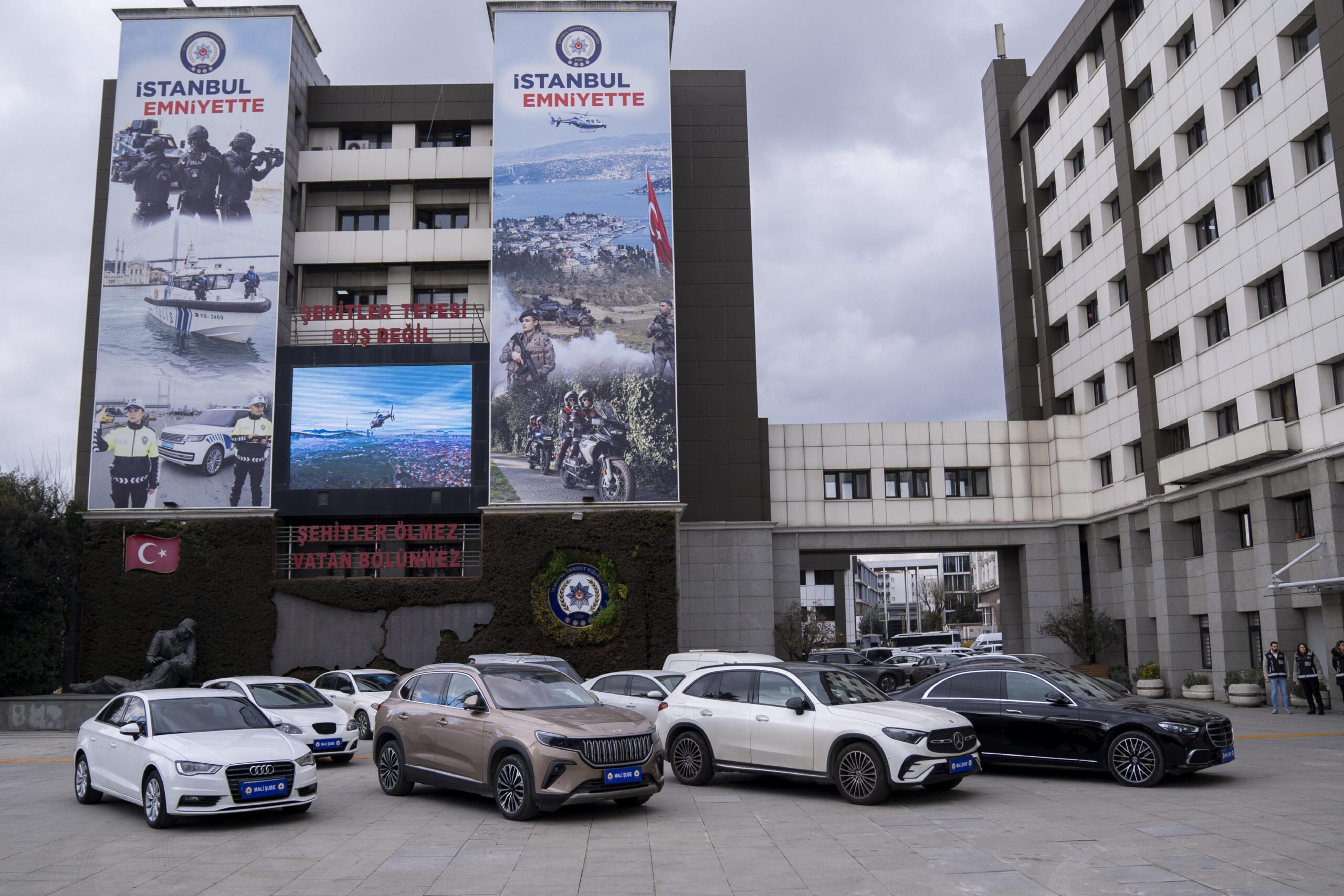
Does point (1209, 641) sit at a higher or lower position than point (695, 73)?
lower

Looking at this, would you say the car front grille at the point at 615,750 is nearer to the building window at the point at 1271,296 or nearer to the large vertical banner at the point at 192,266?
the building window at the point at 1271,296

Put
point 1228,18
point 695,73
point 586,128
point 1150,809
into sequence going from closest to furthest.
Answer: point 1150,809 < point 1228,18 < point 586,128 < point 695,73

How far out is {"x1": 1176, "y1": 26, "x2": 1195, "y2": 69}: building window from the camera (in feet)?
110

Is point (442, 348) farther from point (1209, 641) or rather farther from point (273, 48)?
point (1209, 641)

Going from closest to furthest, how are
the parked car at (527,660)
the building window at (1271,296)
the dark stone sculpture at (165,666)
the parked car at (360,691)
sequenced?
the parked car at (360,691) < the parked car at (527,660) < the building window at (1271,296) < the dark stone sculpture at (165,666)

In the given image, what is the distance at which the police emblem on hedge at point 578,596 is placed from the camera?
32.9 metres

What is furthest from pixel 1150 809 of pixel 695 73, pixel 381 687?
pixel 695 73

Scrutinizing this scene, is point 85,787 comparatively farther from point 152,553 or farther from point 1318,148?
point 1318,148

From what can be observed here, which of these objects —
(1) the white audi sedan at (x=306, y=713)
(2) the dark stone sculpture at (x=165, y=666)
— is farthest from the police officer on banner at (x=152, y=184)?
(1) the white audi sedan at (x=306, y=713)

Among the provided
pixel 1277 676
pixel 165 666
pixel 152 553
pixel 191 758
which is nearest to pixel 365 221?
pixel 152 553

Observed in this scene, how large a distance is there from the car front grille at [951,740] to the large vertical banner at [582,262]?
21.0 meters

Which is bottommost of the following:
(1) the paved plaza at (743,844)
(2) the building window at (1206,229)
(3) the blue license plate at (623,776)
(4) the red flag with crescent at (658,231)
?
(1) the paved plaza at (743,844)

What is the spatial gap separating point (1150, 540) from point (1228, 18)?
16252 millimetres

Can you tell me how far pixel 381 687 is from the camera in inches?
922
